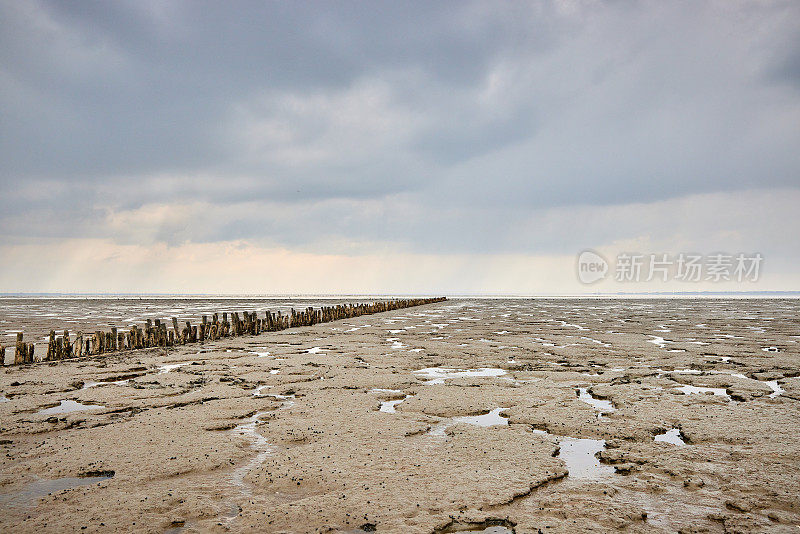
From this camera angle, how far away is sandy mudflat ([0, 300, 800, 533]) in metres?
3.41

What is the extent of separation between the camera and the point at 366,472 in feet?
13.8

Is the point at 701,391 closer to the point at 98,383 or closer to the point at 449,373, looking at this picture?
the point at 449,373

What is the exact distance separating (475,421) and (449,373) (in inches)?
138

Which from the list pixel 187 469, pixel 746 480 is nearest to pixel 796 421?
pixel 746 480

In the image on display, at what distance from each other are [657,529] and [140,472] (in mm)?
4163

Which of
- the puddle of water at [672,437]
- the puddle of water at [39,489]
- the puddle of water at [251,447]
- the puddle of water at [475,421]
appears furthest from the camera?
the puddle of water at [475,421]

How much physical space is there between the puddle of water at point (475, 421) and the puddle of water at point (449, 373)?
93.5 inches

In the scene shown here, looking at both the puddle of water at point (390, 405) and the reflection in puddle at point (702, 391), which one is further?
the reflection in puddle at point (702, 391)

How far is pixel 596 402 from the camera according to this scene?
6781 millimetres

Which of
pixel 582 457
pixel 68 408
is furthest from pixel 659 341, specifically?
pixel 68 408

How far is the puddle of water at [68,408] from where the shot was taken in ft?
21.3

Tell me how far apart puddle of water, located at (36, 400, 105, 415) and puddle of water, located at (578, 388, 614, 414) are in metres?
6.94

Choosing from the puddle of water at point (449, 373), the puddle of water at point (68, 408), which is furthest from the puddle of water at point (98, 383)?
the puddle of water at point (449, 373)

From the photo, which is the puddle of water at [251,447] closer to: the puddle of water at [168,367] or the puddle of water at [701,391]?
the puddle of water at [168,367]
